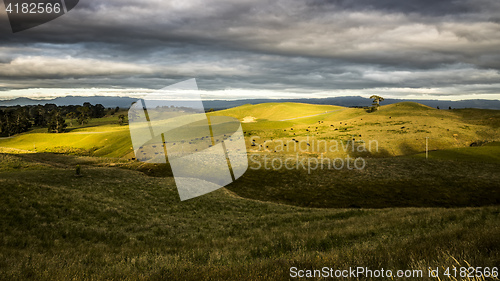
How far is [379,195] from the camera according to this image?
3566 centimetres

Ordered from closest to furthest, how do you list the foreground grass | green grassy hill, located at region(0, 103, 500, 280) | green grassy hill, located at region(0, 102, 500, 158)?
the foreground grass, green grassy hill, located at region(0, 103, 500, 280), green grassy hill, located at region(0, 102, 500, 158)

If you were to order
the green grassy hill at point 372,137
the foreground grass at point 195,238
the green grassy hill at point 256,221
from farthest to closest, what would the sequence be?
the green grassy hill at point 372,137 < the green grassy hill at point 256,221 < the foreground grass at point 195,238

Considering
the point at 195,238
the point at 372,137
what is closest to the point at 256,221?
the point at 195,238

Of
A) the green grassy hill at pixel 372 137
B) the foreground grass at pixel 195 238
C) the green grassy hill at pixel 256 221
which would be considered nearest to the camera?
the foreground grass at pixel 195 238

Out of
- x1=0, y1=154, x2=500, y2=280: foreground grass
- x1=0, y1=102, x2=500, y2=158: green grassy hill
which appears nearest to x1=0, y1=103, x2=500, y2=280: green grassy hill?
x1=0, y1=154, x2=500, y2=280: foreground grass

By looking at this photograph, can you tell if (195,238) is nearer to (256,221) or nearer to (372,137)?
(256,221)

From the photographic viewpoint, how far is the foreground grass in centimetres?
662

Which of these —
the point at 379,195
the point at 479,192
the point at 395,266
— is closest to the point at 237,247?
the point at 395,266

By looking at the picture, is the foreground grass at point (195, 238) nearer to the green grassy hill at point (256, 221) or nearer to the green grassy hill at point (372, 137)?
the green grassy hill at point (256, 221)

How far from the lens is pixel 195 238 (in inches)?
608

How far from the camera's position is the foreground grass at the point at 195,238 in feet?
21.7

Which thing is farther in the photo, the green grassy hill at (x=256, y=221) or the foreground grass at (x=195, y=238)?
the green grassy hill at (x=256, y=221)

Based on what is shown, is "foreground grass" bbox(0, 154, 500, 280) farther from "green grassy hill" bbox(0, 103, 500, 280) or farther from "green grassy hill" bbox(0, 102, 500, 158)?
"green grassy hill" bbox(0, 102, 500, 158)

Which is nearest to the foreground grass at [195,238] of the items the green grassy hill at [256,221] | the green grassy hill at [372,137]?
the green grassy hill at [256,221]
